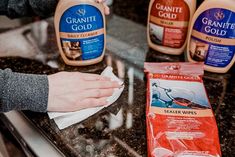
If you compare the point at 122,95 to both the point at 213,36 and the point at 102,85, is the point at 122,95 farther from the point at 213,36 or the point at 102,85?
the point at 213,36

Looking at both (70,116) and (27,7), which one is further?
(27,7)

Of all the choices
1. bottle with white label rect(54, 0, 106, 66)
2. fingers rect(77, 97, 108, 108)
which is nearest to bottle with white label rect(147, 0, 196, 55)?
bottle with white label rect(54, 0, 106, 66)

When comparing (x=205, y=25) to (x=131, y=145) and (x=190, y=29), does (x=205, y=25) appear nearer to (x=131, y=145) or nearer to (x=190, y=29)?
(x=190, y=29)

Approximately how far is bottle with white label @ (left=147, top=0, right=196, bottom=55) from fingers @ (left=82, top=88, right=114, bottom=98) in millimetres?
247

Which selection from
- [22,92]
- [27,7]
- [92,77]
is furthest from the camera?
[27,7]

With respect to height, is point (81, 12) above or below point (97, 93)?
above

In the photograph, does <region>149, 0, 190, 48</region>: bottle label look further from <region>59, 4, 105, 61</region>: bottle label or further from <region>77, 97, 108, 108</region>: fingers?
<region>77, 97, 108, 108</region>: fingers

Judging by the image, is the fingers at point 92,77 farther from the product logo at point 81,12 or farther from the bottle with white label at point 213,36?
the bottle with white label at point 213,36

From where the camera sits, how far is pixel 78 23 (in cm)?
70

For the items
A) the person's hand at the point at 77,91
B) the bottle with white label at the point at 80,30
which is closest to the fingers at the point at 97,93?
the person's hand at the point at 77,91

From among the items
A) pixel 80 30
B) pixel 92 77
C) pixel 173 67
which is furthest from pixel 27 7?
pixel 173 67

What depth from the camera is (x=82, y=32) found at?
71cm

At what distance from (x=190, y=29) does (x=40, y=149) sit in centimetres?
48

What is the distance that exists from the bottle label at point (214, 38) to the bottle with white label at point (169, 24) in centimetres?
4
